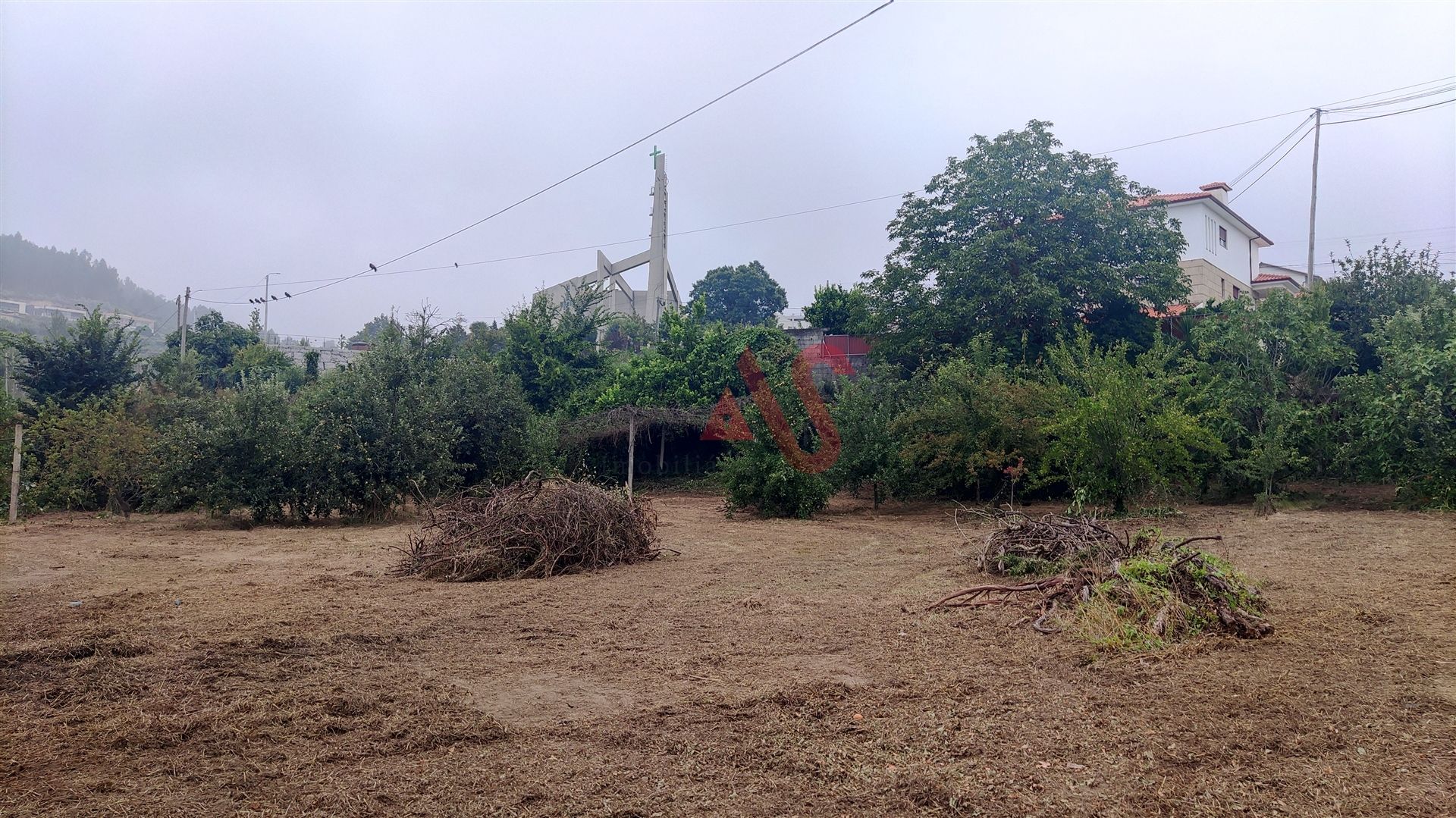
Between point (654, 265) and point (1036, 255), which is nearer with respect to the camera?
point (1036, 255)

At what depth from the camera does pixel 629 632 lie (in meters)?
6.74

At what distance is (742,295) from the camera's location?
55.4 metres

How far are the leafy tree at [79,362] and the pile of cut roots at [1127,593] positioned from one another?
76.0ft

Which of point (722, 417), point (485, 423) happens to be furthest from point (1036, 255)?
point (485, 423)

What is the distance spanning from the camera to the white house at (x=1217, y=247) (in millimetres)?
27594

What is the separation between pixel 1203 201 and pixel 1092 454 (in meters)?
17.7

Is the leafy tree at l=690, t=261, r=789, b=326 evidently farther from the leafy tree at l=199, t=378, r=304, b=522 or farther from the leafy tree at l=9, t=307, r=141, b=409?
the leafy tree at l=199, t=378, r=304, b=522

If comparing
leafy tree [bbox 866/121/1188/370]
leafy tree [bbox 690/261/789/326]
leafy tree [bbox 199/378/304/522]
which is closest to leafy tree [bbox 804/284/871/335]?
leafy tree [bbox 866/121/1188/370]

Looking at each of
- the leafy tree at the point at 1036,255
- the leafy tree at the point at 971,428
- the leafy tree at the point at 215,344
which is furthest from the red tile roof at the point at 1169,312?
the leafy tree at the point at 215,344

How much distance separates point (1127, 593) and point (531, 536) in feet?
20.4

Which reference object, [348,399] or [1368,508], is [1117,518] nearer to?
[1368,508]

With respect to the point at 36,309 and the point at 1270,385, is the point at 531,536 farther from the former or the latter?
the point at 36,309

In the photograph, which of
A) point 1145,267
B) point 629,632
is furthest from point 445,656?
point 1145,267

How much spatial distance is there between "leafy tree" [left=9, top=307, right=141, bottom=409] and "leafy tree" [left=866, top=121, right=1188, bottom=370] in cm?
2095
